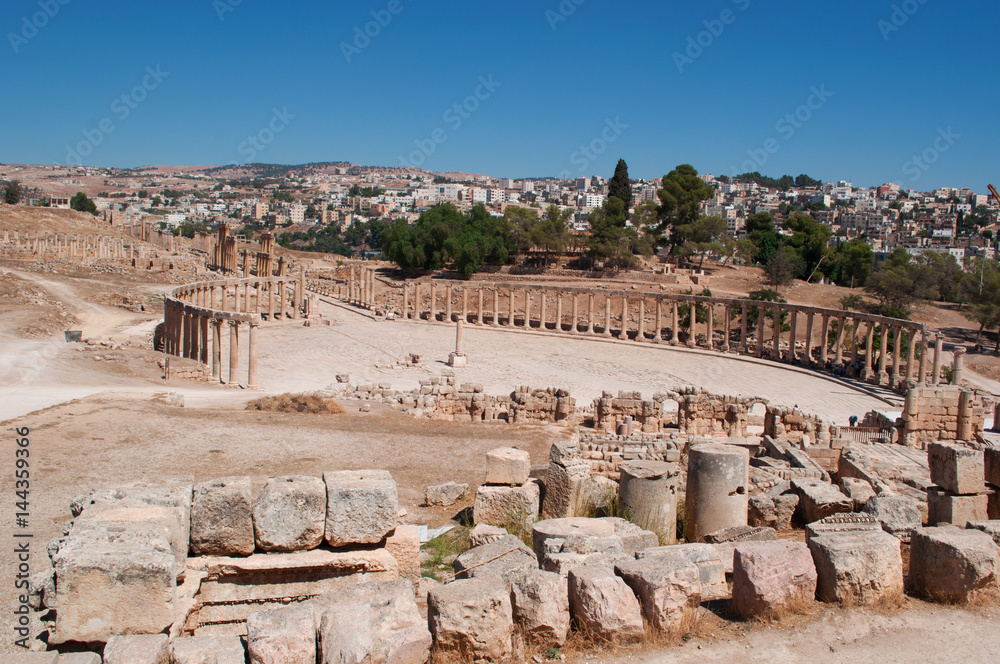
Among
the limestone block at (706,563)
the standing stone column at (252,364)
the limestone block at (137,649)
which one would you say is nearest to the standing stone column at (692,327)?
the standing stone column at (252,364)

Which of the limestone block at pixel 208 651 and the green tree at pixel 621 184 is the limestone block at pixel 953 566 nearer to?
the limestone block at pixel 208 651

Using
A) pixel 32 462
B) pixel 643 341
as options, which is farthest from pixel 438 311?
pixel 32 462

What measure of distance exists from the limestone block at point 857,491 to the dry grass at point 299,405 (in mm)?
13829

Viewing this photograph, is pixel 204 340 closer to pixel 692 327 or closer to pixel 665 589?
pixel 665 589

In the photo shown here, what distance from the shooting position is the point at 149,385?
2500cm

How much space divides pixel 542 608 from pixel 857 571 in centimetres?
340

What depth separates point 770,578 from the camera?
7781 mm

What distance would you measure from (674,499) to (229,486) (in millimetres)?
6296

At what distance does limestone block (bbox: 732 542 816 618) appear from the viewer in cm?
775

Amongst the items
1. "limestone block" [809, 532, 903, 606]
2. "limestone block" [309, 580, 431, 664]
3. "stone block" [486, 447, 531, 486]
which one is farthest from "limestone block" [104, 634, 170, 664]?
"limestone block" [809, 532, 903, 606]

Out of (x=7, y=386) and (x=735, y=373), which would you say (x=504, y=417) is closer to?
(x=7, y=386)

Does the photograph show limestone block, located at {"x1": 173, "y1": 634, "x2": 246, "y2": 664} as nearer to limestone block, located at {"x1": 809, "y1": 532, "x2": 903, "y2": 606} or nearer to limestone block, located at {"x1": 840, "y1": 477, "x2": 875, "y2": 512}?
limestone block, located at {"x1": 809, "y1": 532, "x2": 903, "y2": 606}

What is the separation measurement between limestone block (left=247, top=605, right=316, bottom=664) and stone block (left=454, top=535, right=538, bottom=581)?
2080 millimetres

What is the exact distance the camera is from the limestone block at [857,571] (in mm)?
7992
